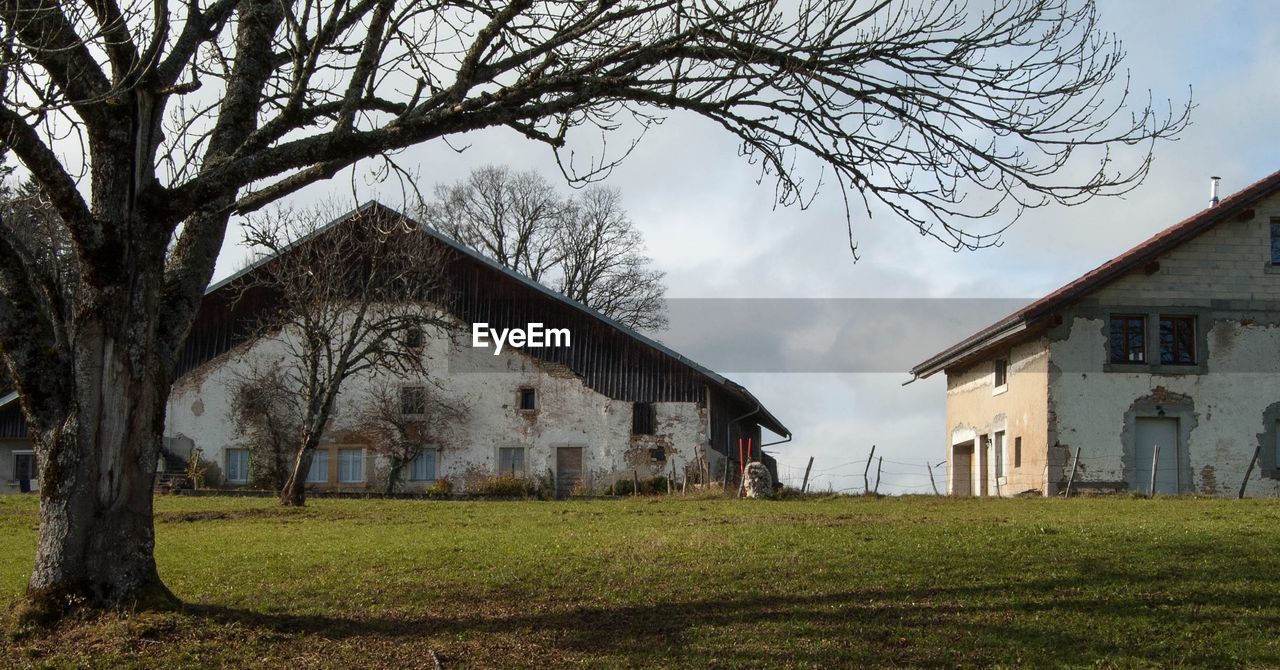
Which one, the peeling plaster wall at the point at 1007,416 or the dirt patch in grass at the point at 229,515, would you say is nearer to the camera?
the dirt patch in grass at the point at 229,515

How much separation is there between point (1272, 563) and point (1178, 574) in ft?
4.44

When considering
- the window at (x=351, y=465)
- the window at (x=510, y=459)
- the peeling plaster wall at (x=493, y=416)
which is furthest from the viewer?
the window at (x=351, y=465)

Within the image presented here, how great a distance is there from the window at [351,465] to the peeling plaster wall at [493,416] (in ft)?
0.71


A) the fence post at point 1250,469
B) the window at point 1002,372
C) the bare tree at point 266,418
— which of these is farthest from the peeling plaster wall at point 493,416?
the fence post at point 1250,469

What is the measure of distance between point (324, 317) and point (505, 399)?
9.60 meters

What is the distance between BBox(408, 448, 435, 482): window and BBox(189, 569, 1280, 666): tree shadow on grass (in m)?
28.5

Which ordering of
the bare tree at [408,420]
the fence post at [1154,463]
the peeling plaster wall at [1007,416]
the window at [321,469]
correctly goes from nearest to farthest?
1. the fence post at [1154,463]
2. the peeling plaster wall at [1007,416]
3. the bare tree at [408,420]
4. the window at [321,469]

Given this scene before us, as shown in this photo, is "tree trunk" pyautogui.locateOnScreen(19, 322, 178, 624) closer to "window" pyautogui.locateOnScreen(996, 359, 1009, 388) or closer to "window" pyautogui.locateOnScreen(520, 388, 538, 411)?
"window" pyautogui.locateOnScreen(996, 359, 1009, 388)

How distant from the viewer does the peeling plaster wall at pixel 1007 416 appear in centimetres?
3123

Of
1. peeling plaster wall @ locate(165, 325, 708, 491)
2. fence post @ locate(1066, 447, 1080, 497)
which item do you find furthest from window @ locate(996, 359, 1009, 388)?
peeling plaster wall @ locate(165, 325, 708, 491)

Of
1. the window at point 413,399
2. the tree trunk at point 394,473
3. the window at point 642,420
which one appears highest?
the window at point 413,399

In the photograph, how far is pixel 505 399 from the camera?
38.7 m

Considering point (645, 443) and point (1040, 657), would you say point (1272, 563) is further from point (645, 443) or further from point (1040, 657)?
point (645, 443)

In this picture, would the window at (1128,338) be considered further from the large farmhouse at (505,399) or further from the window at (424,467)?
the window at (424,467)
